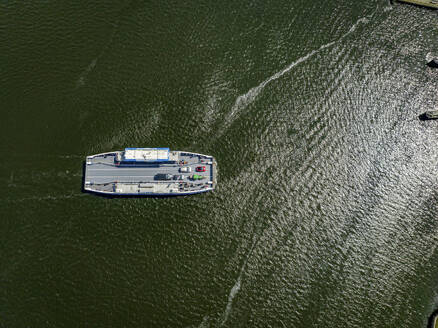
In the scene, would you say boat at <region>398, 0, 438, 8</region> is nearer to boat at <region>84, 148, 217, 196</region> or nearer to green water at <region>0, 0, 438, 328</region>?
green water at <region>0, 0, 438, 328</region>

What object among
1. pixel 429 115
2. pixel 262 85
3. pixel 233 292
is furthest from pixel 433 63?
pixel 233 292

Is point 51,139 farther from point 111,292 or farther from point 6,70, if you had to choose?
point 111,292

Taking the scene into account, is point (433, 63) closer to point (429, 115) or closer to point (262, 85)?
point (429, 115)

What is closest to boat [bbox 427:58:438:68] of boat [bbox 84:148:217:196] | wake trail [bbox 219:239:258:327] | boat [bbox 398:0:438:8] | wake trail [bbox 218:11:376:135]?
boat [bbox 398:0:438:8]

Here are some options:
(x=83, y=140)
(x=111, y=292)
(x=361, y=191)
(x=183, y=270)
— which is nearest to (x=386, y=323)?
(x=361, y=191)

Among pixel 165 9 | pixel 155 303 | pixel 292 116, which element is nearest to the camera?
pixel 155 303

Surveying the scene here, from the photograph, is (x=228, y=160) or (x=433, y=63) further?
(x=433, y=63)

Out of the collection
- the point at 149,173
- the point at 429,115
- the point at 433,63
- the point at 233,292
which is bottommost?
the point at 233,292
